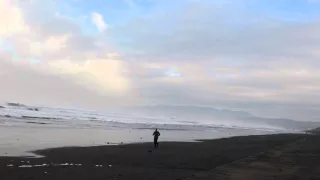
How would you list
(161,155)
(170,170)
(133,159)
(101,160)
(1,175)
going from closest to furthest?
1. (1,175)
2. (170,170)
3. (101,160)
4. (133,159)
5. (161,155)

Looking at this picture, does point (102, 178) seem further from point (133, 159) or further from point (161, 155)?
point (161, 155)

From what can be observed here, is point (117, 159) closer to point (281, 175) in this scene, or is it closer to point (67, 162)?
point (67, 162)

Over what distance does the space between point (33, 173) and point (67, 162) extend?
3.40 meters

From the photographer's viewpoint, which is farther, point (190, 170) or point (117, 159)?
point (117, 159)

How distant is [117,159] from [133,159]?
2.95ft

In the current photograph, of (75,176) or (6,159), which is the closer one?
(75,176)

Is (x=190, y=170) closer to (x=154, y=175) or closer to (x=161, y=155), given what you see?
(x=154, y=175)

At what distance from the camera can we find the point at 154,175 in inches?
545

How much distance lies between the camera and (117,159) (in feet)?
60.8

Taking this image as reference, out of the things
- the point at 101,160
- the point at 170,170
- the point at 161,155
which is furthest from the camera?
the point at 161,155

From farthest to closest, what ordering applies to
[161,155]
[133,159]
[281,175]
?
[161,155] → [133,159] → [281,175]

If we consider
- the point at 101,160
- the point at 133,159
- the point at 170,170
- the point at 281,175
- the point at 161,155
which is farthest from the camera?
the point at 161,155

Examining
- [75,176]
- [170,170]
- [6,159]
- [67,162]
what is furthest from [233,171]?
[6,159]

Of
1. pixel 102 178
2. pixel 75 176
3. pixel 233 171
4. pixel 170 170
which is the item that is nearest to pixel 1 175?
pixel 75 176
